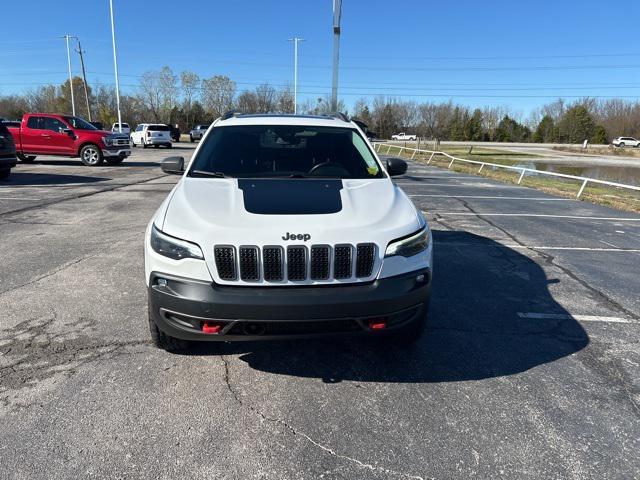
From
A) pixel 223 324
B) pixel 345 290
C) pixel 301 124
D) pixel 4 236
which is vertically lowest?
pixel 4 236

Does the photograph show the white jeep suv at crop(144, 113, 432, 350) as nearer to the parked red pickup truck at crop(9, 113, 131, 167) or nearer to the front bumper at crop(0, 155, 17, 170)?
the front bumper at crop(0, 155, 17, 170)

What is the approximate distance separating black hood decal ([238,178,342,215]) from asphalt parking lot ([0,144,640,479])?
3.76ft

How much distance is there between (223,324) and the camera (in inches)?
107

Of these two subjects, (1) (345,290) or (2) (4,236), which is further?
(2) (4,236)

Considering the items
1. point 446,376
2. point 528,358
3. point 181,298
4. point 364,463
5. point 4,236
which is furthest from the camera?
point 4,236

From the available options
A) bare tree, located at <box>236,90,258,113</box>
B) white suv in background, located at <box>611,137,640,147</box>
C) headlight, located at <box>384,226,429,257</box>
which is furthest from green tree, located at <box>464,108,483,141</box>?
headlight, located at <box>384,226,429,257</box>

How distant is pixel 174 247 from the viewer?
9.25ft

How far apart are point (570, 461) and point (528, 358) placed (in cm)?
114

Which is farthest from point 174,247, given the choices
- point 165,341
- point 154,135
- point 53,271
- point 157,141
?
point 157,141

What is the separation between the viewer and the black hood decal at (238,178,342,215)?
120 inches

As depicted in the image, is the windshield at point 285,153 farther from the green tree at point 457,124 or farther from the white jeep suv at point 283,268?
the green tree at point 457,124

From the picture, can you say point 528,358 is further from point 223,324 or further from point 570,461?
point 223,324

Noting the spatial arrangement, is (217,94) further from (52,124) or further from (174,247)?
(174,247)

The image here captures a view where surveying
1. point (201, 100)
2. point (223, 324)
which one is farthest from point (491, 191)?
point (201, 100)
